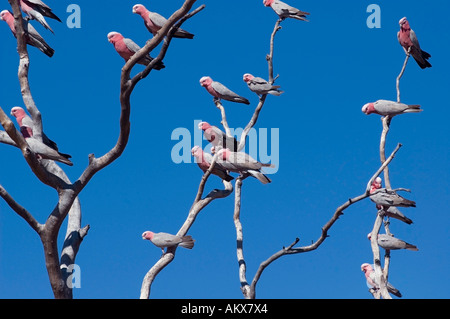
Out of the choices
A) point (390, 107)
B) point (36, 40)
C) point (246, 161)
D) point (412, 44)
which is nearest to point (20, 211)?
point (36, 40)

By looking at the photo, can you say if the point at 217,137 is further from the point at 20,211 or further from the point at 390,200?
the point at 20,211

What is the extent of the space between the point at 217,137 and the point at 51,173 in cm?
298

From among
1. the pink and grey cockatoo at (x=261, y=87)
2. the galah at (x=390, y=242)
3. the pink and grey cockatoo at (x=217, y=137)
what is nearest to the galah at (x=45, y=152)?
the pink and grey cockatoo at (x=217, y=137)

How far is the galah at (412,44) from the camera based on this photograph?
42.4ft

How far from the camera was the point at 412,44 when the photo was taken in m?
12.9

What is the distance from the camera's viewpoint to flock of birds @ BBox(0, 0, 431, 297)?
10547mm

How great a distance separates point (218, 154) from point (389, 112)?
3034 millimetres

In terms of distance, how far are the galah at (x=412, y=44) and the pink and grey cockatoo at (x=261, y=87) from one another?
7.88 feet

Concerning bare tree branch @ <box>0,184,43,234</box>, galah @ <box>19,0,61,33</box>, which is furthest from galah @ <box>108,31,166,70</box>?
bare tree branch @ <box>0,184,43,234</box>

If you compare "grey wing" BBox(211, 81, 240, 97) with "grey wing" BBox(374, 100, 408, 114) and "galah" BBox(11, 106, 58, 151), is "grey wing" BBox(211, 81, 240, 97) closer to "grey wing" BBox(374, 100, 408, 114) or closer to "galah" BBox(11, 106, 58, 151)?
"grey wing" BBox(374, 100, 408, 114)

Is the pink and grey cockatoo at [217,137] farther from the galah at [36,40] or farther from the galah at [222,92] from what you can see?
the galah at [36,40]

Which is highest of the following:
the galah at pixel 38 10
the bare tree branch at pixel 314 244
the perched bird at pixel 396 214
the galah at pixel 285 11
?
the galah at pixel 285 11
